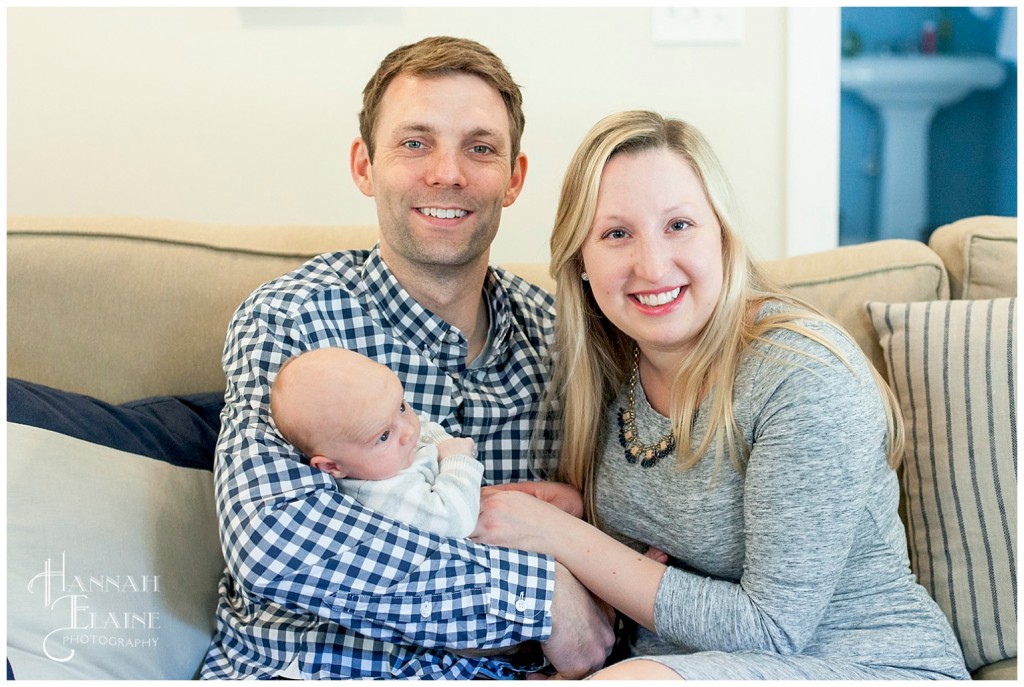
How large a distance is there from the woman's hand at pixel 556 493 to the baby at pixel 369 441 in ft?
0.46

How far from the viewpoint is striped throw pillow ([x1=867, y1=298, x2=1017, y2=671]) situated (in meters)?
1.42

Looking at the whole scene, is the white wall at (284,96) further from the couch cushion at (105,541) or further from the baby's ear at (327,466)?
the baby's ear at (327,466)

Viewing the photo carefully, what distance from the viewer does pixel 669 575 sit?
129 cm

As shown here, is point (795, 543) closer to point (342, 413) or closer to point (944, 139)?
point (342, 413)

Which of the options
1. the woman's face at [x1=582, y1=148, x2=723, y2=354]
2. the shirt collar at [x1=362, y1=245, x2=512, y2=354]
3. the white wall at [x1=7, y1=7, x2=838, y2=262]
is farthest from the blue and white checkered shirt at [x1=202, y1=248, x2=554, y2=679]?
the white wall at [x1=7, y1=7, x2=838, y2=262]

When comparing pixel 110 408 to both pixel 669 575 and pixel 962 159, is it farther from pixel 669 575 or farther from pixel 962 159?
pixel 962 159

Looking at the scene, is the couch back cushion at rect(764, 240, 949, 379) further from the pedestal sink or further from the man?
the pedestal sink

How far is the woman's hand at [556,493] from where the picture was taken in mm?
1465

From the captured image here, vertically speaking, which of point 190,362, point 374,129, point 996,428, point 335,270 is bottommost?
point 996,428

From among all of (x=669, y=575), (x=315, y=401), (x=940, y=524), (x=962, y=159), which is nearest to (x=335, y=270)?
(x=315, y=401)

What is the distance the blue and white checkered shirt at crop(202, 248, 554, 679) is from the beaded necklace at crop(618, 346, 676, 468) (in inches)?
7.2

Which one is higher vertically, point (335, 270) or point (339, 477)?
point (335, 270)

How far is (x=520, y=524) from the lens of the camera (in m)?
1.36

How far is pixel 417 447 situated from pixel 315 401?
19cm
